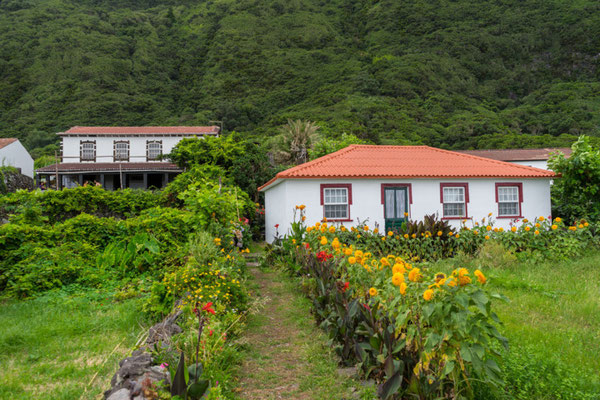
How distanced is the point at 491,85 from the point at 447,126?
67.9 feet

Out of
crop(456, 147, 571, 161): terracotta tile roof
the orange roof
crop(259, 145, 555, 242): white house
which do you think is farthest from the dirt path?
crop(456, 147, 571, 161): terracotta tile roof

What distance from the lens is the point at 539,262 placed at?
28.7ft

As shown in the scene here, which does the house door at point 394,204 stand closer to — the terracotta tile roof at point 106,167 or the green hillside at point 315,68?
the terracotta tile roof at point 106,167

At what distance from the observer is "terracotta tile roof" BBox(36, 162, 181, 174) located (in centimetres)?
2833

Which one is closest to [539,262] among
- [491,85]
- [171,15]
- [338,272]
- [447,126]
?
[338,272]

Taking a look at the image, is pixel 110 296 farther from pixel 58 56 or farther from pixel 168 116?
pixel 58 56

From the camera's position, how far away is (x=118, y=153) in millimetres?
30547

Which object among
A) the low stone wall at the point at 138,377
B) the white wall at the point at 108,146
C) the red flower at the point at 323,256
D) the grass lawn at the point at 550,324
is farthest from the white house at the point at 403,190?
the white wall at the point at 108,146

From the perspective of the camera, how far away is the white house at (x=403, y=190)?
12875mm

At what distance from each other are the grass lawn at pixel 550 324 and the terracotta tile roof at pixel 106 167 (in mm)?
25881

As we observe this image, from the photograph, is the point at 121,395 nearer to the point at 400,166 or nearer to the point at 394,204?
the point at 394,204

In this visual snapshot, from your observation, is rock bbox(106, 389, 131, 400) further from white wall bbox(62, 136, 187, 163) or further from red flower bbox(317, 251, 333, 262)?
white wall bbox(62, 136, 187, 163)

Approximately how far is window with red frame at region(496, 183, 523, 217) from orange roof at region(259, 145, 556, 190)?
1.70 feet

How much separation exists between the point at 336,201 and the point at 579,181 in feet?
27.5
